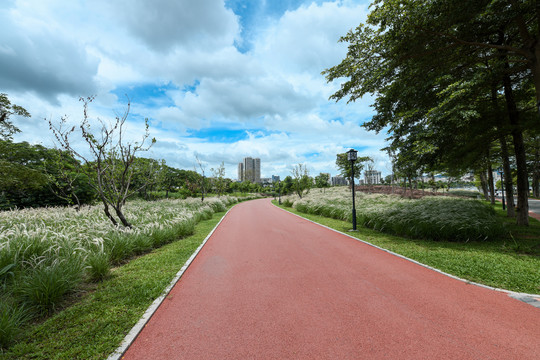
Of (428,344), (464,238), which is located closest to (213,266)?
(428,344)

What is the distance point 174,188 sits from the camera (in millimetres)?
41625

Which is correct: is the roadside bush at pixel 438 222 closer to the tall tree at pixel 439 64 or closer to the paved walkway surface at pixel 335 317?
the tall tree at pixel 439 64

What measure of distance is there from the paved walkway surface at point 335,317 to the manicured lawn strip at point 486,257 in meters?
0.60

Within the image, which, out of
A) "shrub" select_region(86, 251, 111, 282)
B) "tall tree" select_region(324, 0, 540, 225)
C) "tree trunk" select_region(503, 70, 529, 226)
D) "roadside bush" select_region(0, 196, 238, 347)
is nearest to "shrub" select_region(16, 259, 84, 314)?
"roadside bush" select_region(0, 196, 238, 347)

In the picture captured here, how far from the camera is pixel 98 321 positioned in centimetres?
302

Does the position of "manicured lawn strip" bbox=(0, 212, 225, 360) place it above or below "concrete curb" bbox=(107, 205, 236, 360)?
above

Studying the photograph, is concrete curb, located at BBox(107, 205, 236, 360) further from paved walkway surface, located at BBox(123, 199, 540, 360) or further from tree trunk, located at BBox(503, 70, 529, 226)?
tree trunk, located at BBox(503, 70, 529, 226)

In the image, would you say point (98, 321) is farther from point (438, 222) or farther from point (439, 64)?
point (439, 64)

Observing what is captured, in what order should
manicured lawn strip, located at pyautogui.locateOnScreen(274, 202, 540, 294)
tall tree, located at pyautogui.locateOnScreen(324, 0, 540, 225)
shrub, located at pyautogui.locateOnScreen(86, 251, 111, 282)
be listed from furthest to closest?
tall tree, located at pyautogui.locateOnScreen(324, 0, 540, 225), shrub, located at pyautogui.locateOnScreen(86, 251, 111, 282), manicured lawn strip, located at pyautogui.locateOnScreen(274, 202, 540, 294)

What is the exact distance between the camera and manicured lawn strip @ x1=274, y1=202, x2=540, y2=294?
4230 millimetres

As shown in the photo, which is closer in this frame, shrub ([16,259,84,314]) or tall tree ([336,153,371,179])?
shrub ([16,259,84,314])

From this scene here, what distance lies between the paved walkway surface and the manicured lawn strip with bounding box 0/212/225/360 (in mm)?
320

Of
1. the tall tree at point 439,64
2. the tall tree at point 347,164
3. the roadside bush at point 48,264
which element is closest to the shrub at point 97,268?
the roadside bush at point 48,264

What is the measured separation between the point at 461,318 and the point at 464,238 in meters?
5.97
